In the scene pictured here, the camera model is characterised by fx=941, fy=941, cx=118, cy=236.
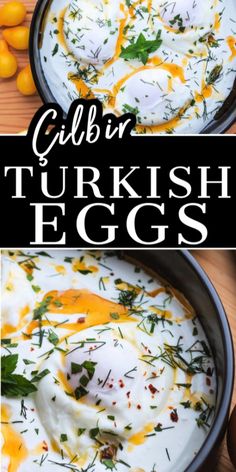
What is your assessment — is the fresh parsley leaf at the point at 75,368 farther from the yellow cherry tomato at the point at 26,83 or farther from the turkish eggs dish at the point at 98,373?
the yellow cherry tomato at the point at 26,83

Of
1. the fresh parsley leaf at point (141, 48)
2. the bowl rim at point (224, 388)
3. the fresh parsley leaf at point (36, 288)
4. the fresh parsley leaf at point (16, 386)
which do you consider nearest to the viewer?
the bowl rim at point (224, 388)

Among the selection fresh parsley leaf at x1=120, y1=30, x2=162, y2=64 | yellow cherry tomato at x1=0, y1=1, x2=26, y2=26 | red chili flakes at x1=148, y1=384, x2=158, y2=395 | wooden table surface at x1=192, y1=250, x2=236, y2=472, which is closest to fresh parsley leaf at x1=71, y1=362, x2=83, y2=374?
red chili flakes at x1=148, y1=384, x2=158, y2=395

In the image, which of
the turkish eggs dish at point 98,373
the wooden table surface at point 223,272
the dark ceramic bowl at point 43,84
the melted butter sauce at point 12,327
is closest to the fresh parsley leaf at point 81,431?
the turkish eggs dish at point 98,373

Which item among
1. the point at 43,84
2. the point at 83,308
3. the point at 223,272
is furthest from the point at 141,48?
the point at 83,308

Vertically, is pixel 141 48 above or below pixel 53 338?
above

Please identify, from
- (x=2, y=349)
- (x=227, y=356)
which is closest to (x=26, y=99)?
(x=2, y=349)

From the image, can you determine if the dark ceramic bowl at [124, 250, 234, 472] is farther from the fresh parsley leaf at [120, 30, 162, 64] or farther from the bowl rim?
the fresh parsley leaf at [120, 30, 162, 64]

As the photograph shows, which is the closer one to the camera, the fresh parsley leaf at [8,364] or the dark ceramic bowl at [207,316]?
the dark ceramic bowl at [207,316]

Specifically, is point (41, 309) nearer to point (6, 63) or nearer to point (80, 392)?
point (80, 392)
